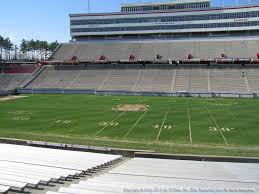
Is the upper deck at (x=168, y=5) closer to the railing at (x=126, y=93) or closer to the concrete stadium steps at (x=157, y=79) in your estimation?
the concrete stadium steps at (x=157, y=79)

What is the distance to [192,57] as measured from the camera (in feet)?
253

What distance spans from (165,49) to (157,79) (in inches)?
649

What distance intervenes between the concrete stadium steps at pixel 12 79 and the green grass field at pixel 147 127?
31243 mm

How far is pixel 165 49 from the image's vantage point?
83.4 m

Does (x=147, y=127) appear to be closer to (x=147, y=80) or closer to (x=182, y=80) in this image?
(x=182, y=80)

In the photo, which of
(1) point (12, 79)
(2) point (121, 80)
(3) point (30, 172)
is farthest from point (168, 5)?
(3) point (30, 172)

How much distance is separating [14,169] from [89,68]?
69.9 metres

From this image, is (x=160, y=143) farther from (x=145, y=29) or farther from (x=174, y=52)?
(x=145, y=29)

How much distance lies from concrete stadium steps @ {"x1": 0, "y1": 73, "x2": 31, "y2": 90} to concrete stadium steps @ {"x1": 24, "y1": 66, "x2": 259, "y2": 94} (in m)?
3.35

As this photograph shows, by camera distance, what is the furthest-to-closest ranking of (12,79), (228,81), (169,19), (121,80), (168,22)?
(168,22) → (169,19) → (12,79) → (121,80) → (228,81)

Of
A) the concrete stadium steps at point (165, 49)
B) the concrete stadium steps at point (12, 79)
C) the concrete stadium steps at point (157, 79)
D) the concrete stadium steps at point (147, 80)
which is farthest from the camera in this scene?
the concrete stadium steps at point (165, 49)

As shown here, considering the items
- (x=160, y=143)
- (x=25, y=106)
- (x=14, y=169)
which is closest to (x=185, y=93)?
(x=25, y=106)

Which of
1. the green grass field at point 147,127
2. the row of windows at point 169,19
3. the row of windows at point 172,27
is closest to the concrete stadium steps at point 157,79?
the row of windows at point 172,27

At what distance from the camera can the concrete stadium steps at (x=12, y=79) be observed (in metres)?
74.9
